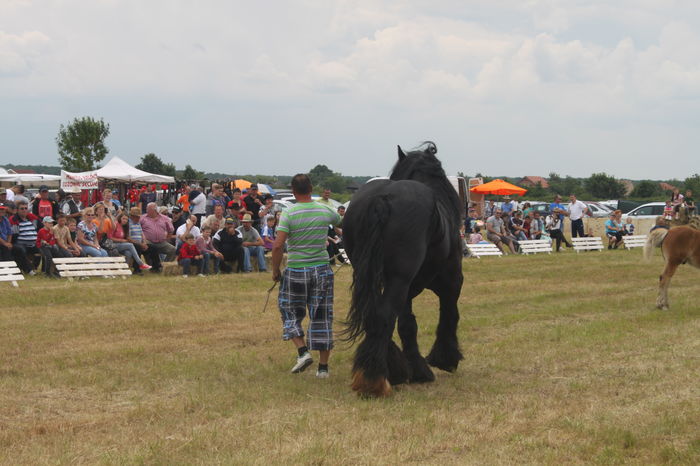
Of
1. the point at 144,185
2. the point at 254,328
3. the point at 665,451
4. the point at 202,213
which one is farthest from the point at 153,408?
the point at 144,185

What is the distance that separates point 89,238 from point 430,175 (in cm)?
1097

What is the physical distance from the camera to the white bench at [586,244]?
27109 mm

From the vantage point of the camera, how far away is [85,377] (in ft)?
25.0

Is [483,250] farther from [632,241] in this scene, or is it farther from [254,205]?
[632,241]

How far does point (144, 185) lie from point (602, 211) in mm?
26167

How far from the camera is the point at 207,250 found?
691 inches

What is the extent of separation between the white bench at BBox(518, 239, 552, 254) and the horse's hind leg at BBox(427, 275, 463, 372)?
17990 mm

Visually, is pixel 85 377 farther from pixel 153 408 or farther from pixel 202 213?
pixel 202 213

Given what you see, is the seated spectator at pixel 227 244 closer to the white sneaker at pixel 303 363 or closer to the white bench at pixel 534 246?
the white sneaker at pixel 303 363

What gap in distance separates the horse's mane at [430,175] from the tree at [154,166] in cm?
8999

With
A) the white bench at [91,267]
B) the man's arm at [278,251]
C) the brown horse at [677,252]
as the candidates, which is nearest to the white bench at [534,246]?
the brown horse at [677,252]

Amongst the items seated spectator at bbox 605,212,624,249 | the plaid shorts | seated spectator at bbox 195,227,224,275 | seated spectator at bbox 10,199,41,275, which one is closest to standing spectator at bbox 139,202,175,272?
seated spectator at bbox 195,227,224,275

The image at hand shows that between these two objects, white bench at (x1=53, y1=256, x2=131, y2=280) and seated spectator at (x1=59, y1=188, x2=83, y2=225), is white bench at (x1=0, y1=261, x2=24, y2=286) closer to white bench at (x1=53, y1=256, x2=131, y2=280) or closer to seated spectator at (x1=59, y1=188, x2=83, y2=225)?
white bench at (x1=53, y1=256, x2=131, y2=280)

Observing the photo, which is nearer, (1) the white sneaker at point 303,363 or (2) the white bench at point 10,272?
(1) the white sneaker at point 303,363
